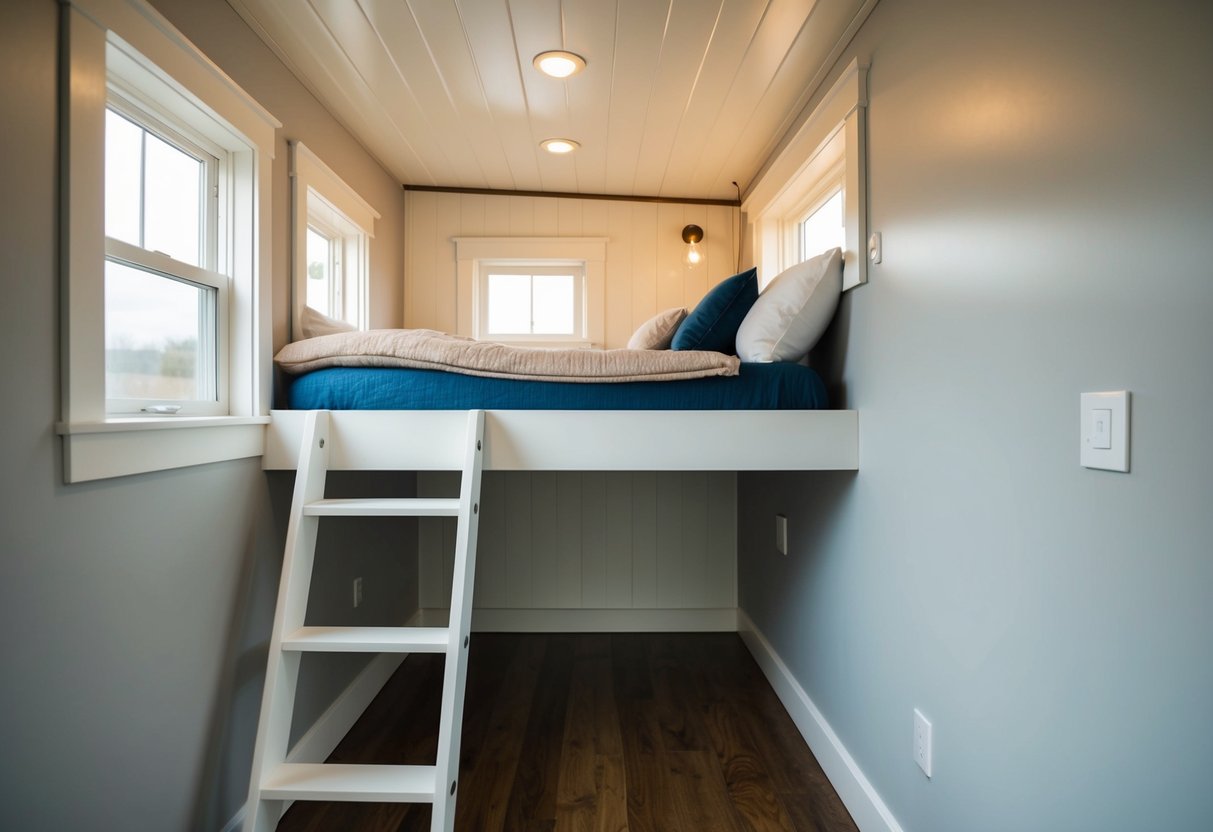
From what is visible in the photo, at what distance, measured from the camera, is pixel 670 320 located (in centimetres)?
225

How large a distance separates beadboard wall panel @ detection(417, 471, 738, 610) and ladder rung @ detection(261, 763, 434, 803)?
1750 mm

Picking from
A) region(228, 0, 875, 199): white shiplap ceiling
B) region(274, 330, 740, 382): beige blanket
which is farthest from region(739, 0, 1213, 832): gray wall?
region(274, 330, 740, 382): beige blanket

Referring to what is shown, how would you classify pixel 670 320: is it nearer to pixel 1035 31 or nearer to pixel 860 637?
pixel 860 637

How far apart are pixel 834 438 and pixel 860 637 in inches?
21.1

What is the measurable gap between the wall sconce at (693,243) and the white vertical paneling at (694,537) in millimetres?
1078

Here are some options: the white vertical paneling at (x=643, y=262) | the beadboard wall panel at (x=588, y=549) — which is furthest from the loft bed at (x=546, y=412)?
the white vertical paneling at (x=643, y=262)

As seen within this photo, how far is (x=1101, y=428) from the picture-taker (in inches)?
35.3

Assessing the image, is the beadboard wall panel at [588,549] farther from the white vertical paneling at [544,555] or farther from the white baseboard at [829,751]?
the white baseboard at [829,751]

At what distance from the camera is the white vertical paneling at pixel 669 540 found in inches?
126

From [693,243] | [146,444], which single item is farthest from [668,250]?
[146,444]

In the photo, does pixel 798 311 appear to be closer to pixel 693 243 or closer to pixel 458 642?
pixel 458 642

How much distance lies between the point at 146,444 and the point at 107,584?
27cm

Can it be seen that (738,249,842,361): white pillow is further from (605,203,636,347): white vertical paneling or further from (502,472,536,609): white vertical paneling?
(502,472,536,609): white vertical paneling

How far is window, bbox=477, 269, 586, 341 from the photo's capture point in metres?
→ 3.37
